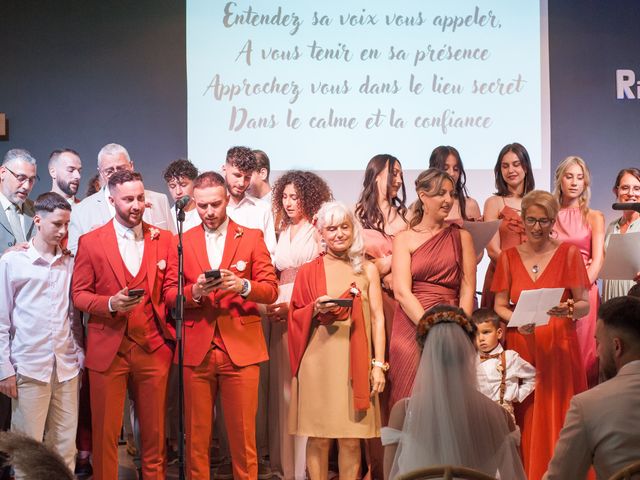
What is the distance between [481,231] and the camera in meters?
5.04

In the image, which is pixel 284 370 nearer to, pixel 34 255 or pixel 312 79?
pixel 34 255

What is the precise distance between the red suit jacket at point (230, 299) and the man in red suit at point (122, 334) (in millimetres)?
120

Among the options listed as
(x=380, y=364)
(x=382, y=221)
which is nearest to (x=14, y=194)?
(x=382, y=221)

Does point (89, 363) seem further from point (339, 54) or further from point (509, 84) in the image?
point (509, 84)

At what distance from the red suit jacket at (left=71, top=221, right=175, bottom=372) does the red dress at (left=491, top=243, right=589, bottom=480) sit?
194 centimetres

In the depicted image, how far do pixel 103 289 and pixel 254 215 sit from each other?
141 centimetres

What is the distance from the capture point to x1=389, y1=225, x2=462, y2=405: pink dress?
4.62m

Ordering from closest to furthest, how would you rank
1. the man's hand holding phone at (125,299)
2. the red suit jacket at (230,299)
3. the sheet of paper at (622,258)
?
1. the man's hand holding phone at (125,299)
2. the red suit jacket at (230,299)
3. the sheet of paper at (622,258)

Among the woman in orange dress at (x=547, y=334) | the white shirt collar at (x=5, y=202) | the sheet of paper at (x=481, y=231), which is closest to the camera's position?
the woman in orange dress at (x=547, y=334)

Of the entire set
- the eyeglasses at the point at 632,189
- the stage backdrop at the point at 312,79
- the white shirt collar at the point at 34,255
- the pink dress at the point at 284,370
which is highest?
the stage backdrop at the point at 312,79

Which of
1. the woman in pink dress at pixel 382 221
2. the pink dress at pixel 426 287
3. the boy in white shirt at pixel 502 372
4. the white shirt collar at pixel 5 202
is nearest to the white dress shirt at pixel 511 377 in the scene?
the boy in white shirt at pixel 502 372

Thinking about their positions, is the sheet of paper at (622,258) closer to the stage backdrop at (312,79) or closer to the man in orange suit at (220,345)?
the stage backdrop at (312,79)

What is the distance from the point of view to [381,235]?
523 centimetres

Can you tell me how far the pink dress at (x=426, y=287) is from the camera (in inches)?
182
